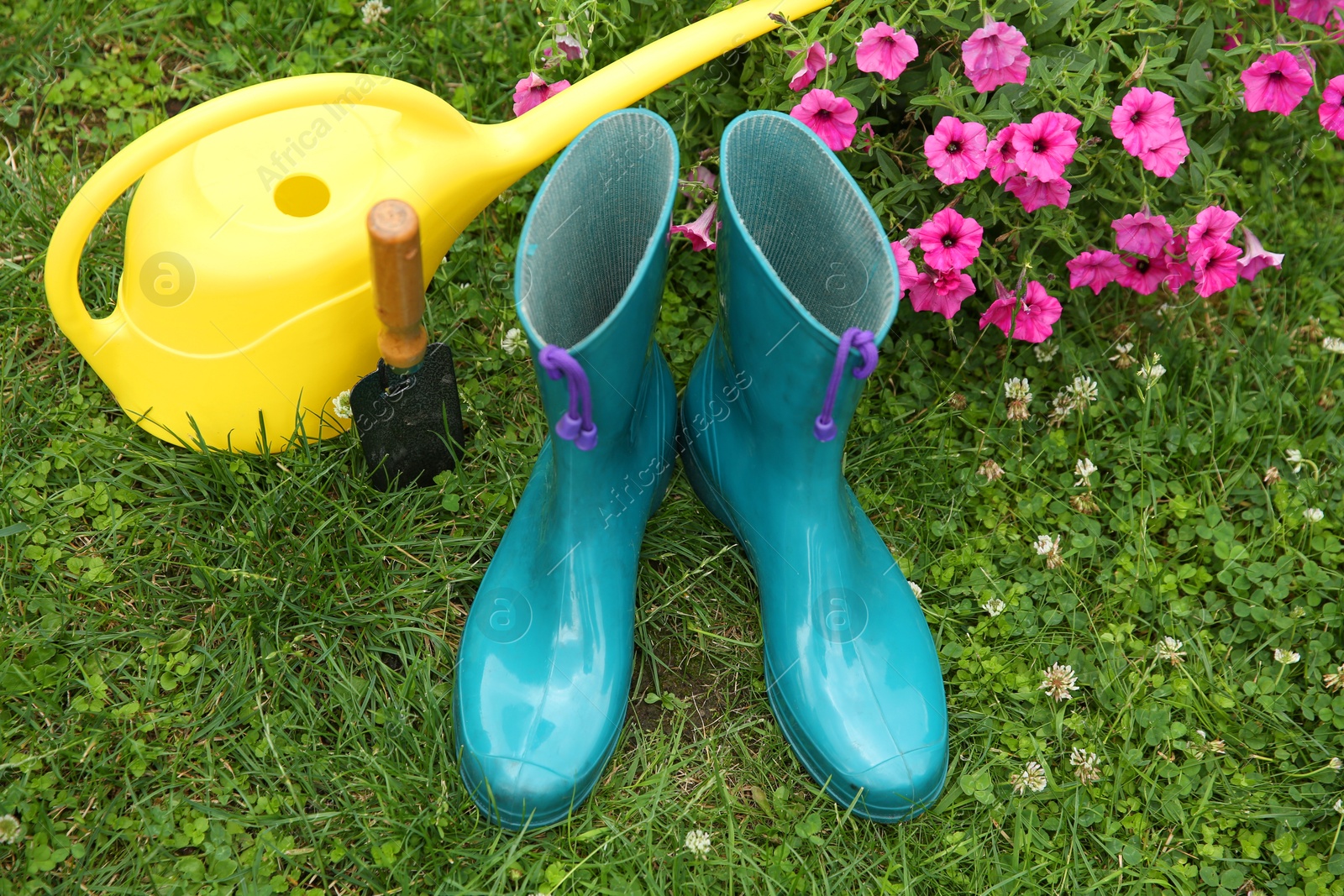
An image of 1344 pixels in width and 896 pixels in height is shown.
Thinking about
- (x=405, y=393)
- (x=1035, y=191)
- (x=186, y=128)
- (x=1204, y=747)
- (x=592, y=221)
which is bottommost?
(x=1204, y=747)

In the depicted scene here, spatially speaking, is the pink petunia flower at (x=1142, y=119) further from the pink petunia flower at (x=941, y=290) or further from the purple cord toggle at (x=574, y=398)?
the purple cord toggle at (x=574, y=398)

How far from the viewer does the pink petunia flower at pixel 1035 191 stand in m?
1.51

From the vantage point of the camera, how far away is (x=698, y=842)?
4.55 feet

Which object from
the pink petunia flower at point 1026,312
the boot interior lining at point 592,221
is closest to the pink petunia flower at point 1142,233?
the pink petunia flower at point 1026,312

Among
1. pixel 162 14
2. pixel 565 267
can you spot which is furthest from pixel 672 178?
pixel 162 14

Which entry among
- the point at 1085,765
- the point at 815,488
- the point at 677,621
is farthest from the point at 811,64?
the point at 1085,765

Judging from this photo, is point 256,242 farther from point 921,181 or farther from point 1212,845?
point 1212,845

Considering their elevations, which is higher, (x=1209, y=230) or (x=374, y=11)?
(x=374, y=11)

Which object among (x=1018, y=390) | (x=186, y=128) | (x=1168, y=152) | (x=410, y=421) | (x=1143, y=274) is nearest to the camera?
(x=186, y=128)

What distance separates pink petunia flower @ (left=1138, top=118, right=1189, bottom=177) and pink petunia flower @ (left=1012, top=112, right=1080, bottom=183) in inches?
4.2

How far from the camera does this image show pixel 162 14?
6.97 ft

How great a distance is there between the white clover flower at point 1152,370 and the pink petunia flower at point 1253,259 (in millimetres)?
180

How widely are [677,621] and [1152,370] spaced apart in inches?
35.3

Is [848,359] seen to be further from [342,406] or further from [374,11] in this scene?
[374,11]
